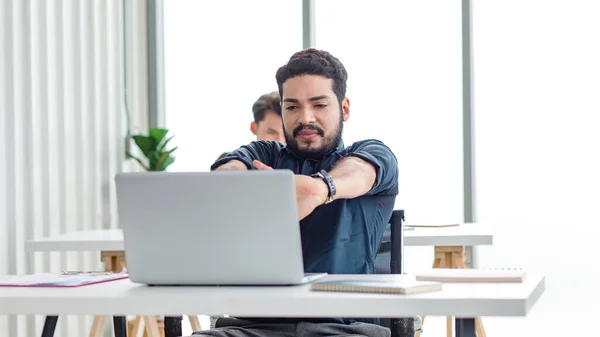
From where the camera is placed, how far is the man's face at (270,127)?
4.57m

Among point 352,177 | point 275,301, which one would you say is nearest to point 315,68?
point 352,177

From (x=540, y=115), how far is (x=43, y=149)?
3150 millimetres

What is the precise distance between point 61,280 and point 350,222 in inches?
30.5

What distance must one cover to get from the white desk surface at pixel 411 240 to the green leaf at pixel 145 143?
1.69m

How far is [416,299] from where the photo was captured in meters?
1.60

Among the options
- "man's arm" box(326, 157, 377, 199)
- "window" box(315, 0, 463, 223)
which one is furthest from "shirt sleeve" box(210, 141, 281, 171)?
"window" box(315, 0, 463, 223)

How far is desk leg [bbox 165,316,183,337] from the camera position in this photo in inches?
91.1

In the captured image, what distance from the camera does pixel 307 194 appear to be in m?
2.03

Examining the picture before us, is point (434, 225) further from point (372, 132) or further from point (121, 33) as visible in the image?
point (121, 33)

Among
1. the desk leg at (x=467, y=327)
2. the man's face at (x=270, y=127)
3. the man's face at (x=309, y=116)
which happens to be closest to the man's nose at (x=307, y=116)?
the man's face at (x=309, y=116)

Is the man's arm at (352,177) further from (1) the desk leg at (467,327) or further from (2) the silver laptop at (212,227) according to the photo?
(1) the desk leg at (467,327)

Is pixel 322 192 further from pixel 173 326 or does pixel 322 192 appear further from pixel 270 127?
pixel 270 127

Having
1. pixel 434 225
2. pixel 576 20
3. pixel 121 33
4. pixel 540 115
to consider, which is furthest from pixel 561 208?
pixel 121 33

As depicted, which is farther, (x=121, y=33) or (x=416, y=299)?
(x=121, y=33)
